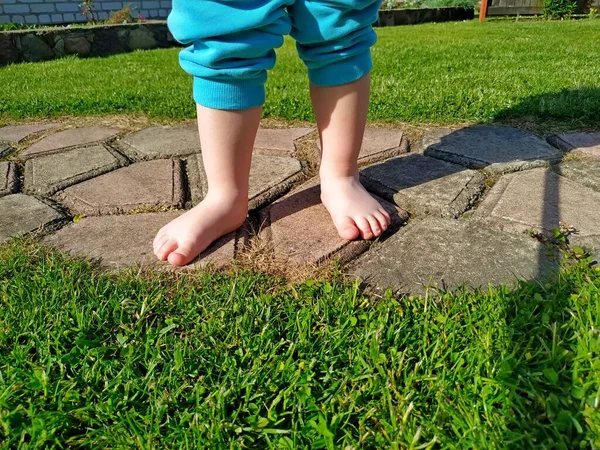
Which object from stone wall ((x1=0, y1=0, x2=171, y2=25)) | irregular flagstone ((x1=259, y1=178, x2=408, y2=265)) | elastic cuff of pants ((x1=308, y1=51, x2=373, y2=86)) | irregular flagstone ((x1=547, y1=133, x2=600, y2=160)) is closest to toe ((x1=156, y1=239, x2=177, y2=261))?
irregular flagstone ((x1=259, y1=178, x2=408, y2=265))

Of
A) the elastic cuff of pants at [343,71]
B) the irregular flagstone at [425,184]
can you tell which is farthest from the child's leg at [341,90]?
the irregular flagstone at [425,184]

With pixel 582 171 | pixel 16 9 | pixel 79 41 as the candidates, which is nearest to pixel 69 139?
pixel 582 171

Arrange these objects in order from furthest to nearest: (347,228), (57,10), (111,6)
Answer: (111,6) < (57,10) < (347,228)

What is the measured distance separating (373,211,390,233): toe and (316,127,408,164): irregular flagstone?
1.62ft

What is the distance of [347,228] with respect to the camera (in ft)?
4.21

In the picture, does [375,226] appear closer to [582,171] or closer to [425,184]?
[425,184]

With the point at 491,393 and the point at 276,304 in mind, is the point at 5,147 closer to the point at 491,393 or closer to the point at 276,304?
the point at 276,304

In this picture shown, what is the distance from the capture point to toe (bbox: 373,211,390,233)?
4.30 ft

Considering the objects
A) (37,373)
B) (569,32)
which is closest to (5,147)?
(37,373)

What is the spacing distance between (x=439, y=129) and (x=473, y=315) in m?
1.27

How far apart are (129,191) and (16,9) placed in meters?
7.27

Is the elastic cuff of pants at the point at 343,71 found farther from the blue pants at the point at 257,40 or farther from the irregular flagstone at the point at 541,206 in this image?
the irregular flagstone at the point at 541,206

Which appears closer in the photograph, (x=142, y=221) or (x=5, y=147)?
(x=142, y=221)

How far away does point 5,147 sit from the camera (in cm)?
205
